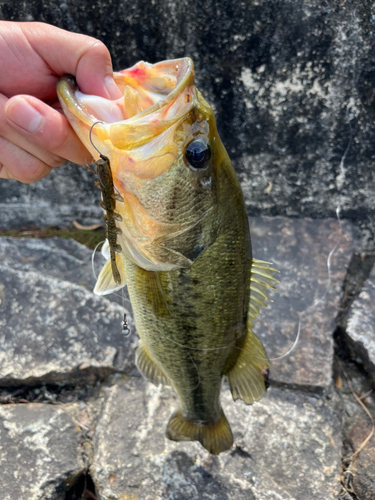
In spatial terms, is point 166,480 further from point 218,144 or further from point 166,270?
point 218,144

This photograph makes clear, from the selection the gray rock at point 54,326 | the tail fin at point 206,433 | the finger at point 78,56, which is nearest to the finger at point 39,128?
the finger at point 78,56

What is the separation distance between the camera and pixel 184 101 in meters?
1.27

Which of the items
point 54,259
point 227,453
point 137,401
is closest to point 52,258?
point 54,259

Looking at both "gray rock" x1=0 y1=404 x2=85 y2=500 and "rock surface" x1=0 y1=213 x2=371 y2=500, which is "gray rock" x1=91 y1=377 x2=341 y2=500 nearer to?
"rock surface" x1=0 y1=213 x2=371 y2=500

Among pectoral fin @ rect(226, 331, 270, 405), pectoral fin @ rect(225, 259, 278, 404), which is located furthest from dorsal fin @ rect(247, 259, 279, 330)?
pectoral fin @ rect(226, 331, 270, 405)

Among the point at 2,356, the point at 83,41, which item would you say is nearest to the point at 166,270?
the point at 83,41

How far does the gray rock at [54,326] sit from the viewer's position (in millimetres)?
2531

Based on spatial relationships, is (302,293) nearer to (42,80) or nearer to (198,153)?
(198,153)

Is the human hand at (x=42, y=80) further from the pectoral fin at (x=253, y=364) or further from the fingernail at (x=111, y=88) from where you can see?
the pectoral fin at (x=253, y=364)

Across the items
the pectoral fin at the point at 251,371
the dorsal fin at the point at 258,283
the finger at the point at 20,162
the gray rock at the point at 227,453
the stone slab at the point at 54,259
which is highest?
the finger at the point at 20,162

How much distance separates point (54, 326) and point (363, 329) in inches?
86.2

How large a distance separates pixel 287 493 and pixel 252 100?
270 cm

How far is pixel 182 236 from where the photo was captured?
1.49 meters

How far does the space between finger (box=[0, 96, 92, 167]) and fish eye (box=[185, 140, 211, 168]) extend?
1.46ft
